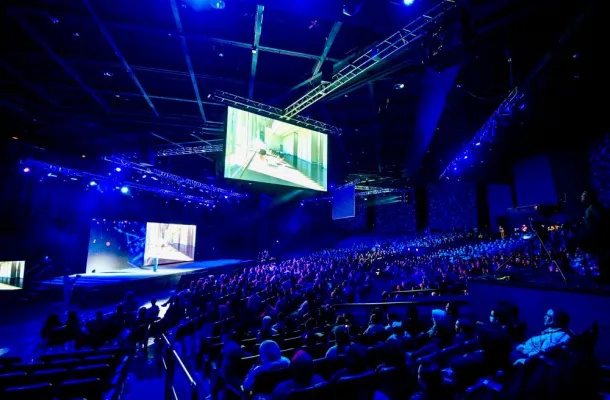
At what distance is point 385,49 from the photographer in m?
5.89

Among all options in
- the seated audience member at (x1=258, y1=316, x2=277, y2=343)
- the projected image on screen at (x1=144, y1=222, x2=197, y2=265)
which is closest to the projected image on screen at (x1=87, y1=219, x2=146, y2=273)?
the projected image on screen at (x1=144, y1=222, x2=197, y2=265)

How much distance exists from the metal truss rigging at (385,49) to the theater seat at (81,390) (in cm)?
688

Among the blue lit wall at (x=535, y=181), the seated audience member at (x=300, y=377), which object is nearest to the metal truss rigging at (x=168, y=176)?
the seated audience member at (x=300, y=377)

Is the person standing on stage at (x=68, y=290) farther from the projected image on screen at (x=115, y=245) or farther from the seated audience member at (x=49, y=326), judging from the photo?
the seated audience member at (x=49, y=326)

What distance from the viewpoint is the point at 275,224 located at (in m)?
30.4

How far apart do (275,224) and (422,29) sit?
85.4 ft

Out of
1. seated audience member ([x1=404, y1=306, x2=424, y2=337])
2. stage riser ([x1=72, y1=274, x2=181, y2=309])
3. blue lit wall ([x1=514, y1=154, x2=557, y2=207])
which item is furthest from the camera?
stage riser ([x1=72, y1=274, x2=181, y2=309])

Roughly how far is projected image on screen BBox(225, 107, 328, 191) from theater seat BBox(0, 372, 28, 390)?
5233 millimetres

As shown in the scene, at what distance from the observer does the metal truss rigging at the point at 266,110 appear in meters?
8.14

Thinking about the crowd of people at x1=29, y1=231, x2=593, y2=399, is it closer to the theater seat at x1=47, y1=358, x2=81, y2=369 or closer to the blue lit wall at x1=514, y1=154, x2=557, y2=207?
the theater seat at x1=47, y1=358, x2=81, y2=369

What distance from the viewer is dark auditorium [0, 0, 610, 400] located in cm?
388

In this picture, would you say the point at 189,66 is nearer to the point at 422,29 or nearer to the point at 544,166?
the point at 422,29

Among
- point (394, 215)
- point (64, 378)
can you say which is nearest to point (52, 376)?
point (64, 378)

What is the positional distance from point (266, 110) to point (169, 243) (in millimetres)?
17808
